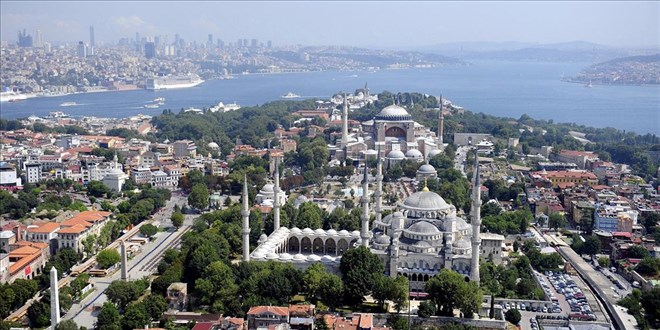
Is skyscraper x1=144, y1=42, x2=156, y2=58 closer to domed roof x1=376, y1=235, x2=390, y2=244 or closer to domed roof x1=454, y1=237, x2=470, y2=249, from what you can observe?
domed roof x1=376, y1=235, x2=390, y2=244

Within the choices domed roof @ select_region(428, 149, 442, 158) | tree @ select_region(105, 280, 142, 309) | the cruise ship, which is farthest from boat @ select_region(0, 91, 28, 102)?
tree @ select_region(105, 280, 142, 309)

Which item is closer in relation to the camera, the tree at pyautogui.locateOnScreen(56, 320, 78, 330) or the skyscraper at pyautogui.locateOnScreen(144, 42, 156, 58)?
the tree at pyautogui.locateOnScreen(56, 320, 78, 330)

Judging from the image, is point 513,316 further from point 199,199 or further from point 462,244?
point 199,199

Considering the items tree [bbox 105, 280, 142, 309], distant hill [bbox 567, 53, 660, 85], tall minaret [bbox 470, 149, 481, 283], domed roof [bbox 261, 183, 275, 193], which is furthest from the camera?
distant hill [bbox 567, 53, 660, 85]

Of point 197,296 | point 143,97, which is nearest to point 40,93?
point 143,97

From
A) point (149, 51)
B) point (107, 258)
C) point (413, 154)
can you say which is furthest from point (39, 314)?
point (149, 51)

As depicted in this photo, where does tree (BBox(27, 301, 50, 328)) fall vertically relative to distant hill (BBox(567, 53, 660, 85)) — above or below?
below

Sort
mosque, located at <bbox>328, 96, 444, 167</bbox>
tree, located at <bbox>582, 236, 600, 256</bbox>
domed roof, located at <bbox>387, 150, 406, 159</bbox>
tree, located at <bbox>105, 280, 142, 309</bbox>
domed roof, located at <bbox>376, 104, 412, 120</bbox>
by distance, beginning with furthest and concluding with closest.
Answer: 1. domed roof, located at <bbox>376, 104, 412, 120</bbox>
2. mosque, located at <bbox>328, 96, 444, 167</bbox>
3. domed roof, located at <bbox>387, 150, 406, 159</bbox>
4. tree, located at <bbox>582, 236, 600, 256</bbox>
5. tree, located at <bbox>105, 280, 142, 309</bbox>

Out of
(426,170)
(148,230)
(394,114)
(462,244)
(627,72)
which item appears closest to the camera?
(462,244)
